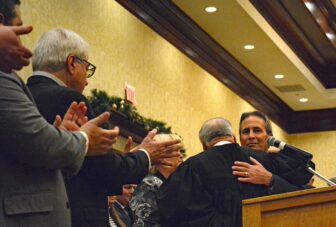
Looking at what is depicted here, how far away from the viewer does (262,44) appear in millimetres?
12383

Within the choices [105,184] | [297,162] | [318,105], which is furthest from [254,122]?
[318,105]

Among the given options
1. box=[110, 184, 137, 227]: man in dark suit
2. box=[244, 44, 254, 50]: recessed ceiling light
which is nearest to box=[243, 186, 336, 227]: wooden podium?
box=[110, 184, 137, 227]: man in dark suit

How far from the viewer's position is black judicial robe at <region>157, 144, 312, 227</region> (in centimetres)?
488

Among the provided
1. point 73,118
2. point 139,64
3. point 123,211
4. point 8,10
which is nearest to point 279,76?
point 139,64

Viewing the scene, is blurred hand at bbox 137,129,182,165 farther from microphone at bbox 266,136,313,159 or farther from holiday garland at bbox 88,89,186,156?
holiday garland at bbox 88,89,186,156

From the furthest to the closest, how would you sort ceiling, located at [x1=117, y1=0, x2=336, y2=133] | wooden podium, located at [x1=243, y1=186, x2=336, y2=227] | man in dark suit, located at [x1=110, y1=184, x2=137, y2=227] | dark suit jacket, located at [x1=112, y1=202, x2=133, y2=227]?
ceiling, located at [x1=117, y1=0, x2=336, y2=133] → dark suit jacket, located at [x1=112, y1=202, x2=133, y2=227] → man in dark suit, located at [x1=110, y1=184, x2=137, y2=227] → wooden podium, located at [x1=243, y1=186, x2=336, y2=227]

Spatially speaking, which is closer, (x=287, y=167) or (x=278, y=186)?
(x=278, y=186)

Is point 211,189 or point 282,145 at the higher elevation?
point 282,145

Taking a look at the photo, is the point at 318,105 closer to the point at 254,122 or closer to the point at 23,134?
the point at 254,122

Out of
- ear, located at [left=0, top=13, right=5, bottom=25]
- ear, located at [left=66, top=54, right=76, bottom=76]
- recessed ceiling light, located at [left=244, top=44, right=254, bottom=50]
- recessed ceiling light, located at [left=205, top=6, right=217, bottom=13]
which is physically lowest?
ear, located at [left=66, top=54, right=76, bottom=76]

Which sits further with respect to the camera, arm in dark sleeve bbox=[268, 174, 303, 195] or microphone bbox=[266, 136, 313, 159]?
arm in dark sleeve bbox=[268, 174, 303, 195]

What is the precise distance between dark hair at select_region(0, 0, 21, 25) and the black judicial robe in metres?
2.21

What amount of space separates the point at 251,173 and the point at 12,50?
2.58 m

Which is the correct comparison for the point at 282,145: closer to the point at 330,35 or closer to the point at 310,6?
the point at 310,6
